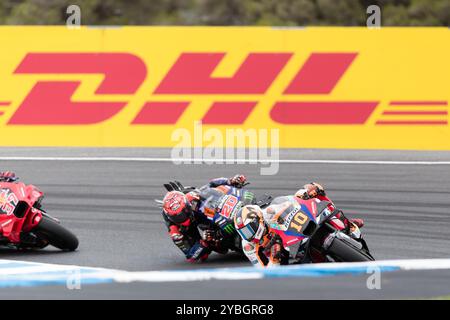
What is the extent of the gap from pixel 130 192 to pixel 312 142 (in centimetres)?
378

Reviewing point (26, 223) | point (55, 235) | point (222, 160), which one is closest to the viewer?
point (26, 223)

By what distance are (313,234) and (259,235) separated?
0.49 m

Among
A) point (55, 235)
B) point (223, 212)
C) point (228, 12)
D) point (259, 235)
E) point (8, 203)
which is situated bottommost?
point (55, 235)

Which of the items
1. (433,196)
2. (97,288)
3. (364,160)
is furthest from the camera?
(364,160)

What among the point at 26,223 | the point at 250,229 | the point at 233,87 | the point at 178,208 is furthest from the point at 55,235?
the point at 233,87

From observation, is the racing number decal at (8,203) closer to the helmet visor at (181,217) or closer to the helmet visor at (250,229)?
the helmet visor at (181,217)

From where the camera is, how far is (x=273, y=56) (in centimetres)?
1577

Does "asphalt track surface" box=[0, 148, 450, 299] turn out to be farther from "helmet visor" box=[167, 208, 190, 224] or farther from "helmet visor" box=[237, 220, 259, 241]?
"helmet visor" box=[237, 220, 259, 241]

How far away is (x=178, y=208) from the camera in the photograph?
8.92 m

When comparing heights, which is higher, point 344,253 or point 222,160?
point 222,160

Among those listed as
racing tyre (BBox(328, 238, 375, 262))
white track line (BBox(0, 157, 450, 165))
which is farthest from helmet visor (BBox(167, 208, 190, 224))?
white track line (BBox(0, 157, 450, 165))

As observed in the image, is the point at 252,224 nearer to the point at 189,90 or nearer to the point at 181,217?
the point at 181,217

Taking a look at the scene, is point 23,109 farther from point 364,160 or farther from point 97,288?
point 97,288
